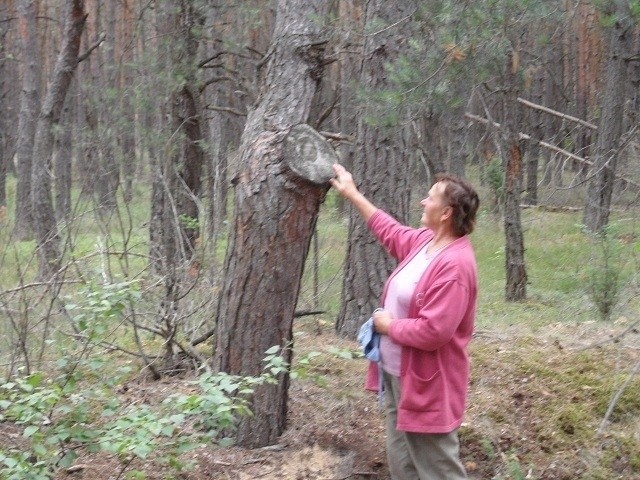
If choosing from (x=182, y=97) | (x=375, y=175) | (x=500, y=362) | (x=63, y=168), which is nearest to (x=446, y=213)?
(x=500, y=362)

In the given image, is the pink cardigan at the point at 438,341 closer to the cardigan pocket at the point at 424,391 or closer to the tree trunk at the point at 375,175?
the cardigan pocket at the point at 424,391

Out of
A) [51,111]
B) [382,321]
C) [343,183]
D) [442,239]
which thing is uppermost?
[51,111]

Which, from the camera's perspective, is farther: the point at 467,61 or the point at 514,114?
the point at 514,114

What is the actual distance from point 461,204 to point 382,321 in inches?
28.0

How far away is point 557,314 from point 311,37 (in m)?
5.79

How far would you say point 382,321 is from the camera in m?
4.28

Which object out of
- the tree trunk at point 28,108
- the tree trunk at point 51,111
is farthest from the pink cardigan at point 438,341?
the tree trunk at point 28,108

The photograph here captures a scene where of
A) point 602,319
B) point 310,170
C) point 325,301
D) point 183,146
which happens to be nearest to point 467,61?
point 310,170

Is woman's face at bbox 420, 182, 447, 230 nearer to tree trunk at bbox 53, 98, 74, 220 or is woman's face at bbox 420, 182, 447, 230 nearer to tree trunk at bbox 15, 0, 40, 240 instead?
tree trunk at bbox 15, 0, 40, 240

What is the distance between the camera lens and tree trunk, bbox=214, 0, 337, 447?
4812 mm

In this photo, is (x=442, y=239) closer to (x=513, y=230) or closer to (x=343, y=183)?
(x=343, y=183)

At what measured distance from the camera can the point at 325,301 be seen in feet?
26.9

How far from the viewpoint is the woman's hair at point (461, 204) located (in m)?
4.27

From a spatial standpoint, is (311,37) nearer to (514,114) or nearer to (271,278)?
(271,278)
